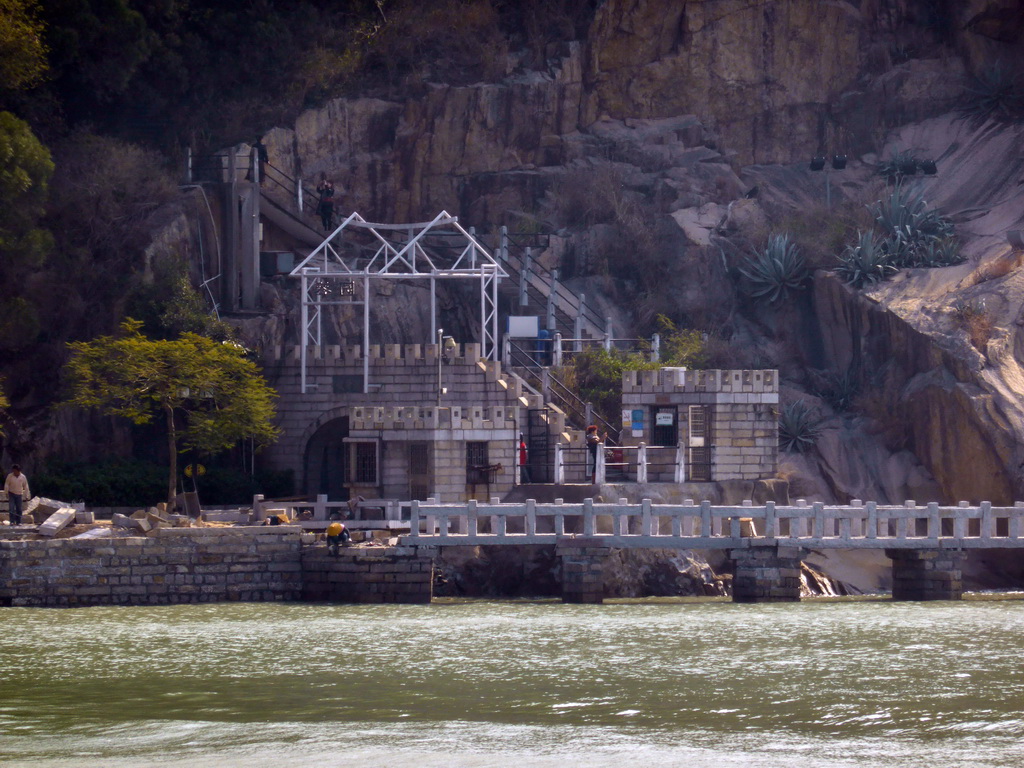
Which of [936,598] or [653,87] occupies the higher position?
[653,87]

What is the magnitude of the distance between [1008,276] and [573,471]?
14.4 metres

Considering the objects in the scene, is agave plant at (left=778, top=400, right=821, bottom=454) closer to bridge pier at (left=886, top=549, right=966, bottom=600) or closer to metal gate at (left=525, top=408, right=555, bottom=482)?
metal gate at (left=525, top=408, right=555, bottom=482)

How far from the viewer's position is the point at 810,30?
5659 centimetres

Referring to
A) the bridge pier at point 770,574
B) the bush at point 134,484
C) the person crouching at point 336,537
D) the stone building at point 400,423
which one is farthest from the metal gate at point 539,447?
the person crouching at point 336,537

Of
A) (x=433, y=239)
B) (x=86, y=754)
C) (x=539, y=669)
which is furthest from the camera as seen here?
(x=433, y=239)

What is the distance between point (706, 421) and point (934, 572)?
7437 millimetres

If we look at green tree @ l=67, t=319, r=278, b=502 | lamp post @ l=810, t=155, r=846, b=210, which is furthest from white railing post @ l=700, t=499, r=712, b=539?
lamp post @ l=810, t=155, r=846, b=210

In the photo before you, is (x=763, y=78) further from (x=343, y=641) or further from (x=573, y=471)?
(x=343, y=641)

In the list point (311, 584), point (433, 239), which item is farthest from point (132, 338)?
point (433, 239)

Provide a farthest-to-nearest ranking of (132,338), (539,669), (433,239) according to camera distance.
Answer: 1. (433,239)
2. (132,338)
3. (539,669)

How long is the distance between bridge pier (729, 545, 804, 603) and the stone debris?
13324 millimetres

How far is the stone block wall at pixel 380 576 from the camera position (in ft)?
107

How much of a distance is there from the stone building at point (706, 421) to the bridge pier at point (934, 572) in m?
6.03

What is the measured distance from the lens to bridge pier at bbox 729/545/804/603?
3278 cm
